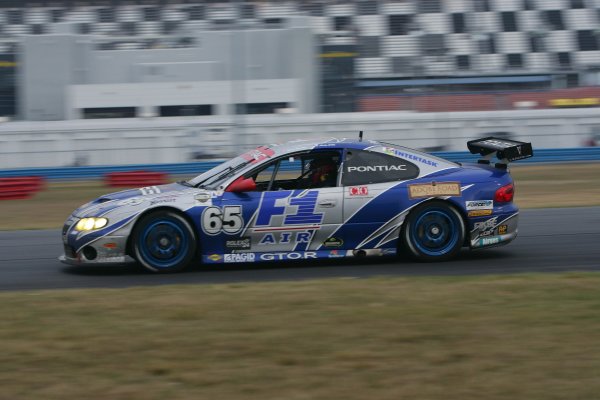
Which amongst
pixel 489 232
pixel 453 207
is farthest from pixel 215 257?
pixel 489 232

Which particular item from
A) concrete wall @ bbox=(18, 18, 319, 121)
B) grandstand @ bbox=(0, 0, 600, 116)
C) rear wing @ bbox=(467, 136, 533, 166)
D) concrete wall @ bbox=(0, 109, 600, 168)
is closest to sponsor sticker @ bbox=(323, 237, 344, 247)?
rear wing @ bbox=(467, 136, 533, 166)

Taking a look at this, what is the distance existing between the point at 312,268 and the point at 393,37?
30.2 m

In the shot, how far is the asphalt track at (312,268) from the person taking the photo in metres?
7.53

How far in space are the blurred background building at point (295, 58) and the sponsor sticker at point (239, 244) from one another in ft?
65.0

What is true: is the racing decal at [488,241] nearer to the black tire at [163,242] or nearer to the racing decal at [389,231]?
the racing decal at [389,231]

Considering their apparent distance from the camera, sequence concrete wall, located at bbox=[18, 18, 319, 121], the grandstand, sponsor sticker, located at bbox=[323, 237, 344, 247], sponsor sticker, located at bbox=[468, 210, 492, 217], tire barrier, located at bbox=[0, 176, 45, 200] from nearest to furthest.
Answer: sponsor sticker, located at bbox=[323, 237, 344, 247], sponsor sticker, located at bbox=[468, 210, 492, 217], tire barrier, located at bbox=[0, 176, 45, 200], concrete wall, located at bbox=[18, 18, 319, 121], the grandstand

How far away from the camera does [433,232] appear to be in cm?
813

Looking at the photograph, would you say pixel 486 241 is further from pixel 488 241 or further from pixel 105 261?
pixel 105 261

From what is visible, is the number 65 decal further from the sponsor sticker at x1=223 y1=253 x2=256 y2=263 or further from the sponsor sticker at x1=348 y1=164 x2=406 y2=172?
the sponsor sticker at x1=348 y1=164 x2=406 y2=172

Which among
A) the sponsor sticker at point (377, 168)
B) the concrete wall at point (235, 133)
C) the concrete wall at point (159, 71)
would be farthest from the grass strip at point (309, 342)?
the concrete wall at point (159, 71)

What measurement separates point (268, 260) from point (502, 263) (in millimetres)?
2243

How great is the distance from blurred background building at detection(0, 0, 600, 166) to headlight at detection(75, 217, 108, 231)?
19825 millimetres

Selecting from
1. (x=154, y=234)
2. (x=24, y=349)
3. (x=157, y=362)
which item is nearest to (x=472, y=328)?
(x=157, y=362)

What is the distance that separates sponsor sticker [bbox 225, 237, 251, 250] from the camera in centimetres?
778
